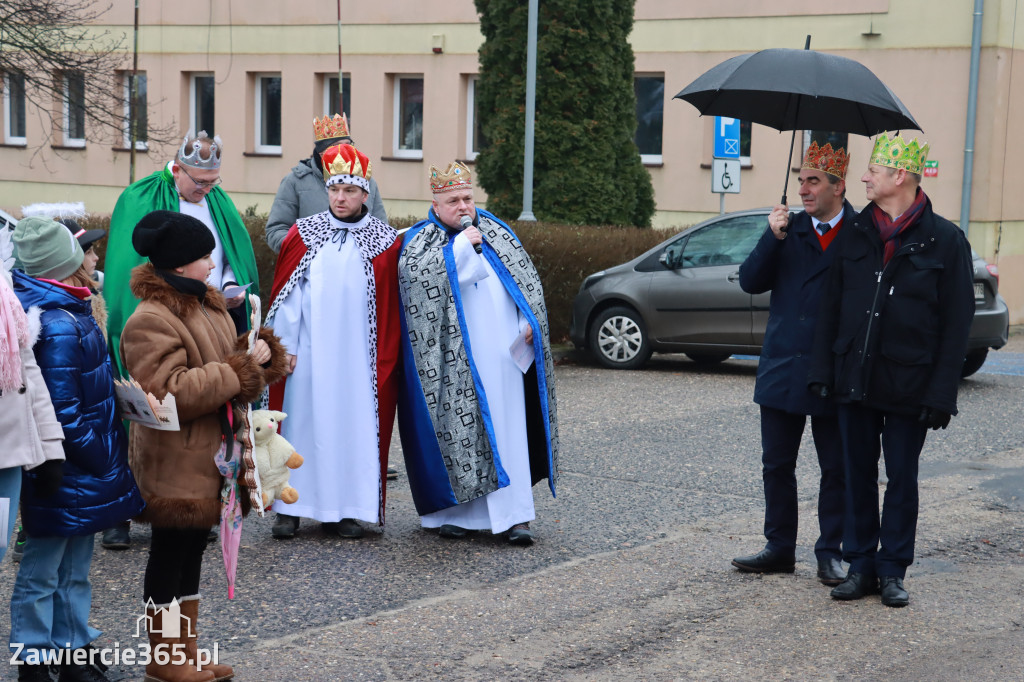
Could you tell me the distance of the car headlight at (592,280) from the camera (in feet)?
46.7

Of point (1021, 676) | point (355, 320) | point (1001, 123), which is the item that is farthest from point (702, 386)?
point (1001, 123)

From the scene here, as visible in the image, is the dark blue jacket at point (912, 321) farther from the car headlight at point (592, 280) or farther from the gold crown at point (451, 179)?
the car headlight at point (592, 280)

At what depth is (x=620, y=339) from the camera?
14000 mm

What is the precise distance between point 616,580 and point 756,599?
632 millimetres

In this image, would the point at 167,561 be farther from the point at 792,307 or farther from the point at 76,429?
the point at 792,307

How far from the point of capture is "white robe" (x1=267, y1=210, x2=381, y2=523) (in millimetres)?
6758

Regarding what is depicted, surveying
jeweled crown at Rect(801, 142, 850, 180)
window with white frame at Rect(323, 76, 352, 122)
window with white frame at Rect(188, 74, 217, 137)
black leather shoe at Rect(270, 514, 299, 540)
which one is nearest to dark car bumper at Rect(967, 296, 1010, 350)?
jeweled crown at Rect(801, 142, 850, 180)

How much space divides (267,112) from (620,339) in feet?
53.6

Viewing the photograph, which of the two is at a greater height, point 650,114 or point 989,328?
point 650,114

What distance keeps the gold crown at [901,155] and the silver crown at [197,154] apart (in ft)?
10.4

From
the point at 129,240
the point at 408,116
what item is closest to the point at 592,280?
the point at 129,240

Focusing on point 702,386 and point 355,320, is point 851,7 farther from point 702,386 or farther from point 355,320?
point 355,320

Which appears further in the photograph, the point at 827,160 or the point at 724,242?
the point at 724,242

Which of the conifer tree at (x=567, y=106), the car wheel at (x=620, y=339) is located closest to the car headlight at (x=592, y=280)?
the car wheel at (x=620, y=339)
